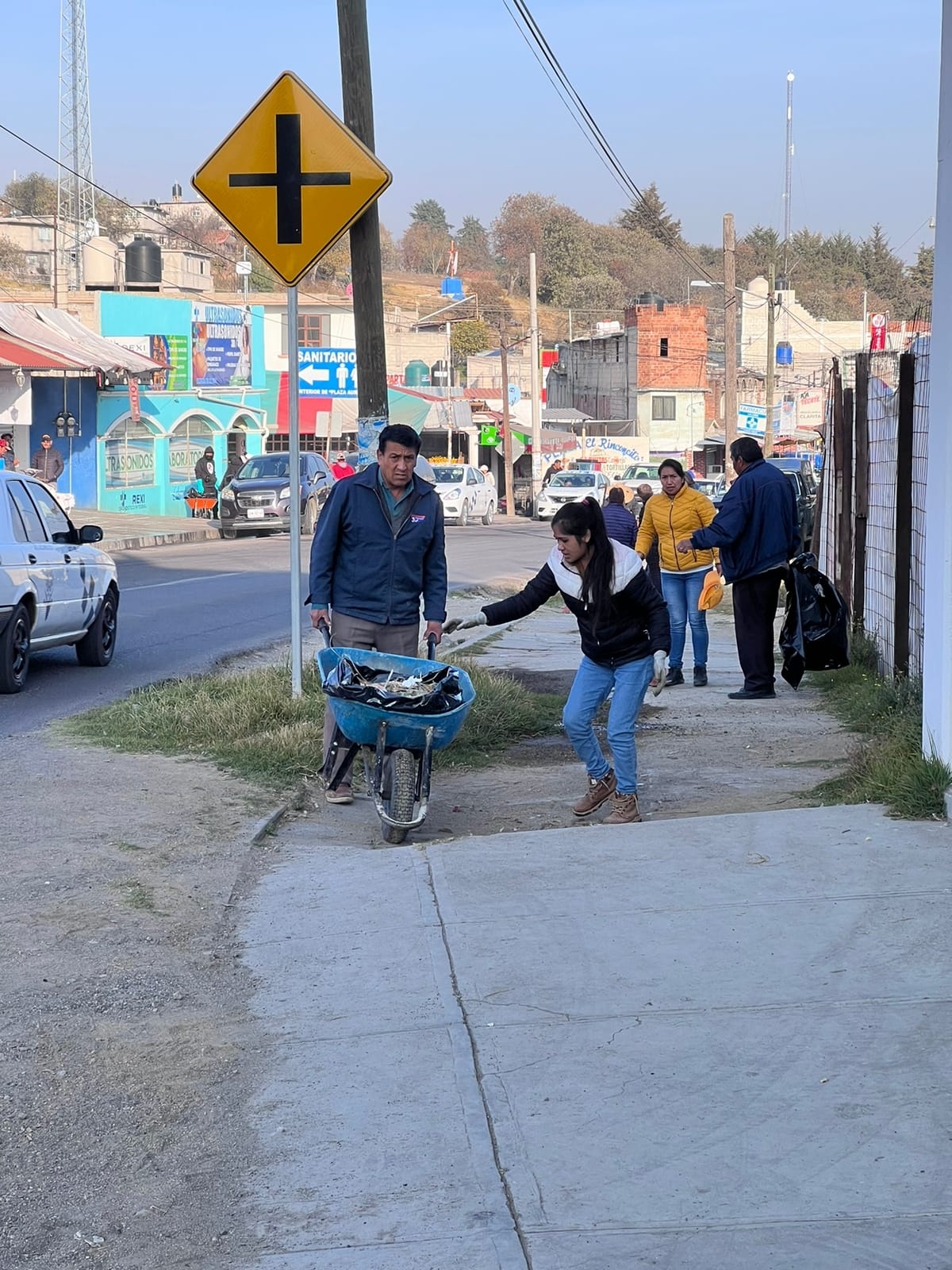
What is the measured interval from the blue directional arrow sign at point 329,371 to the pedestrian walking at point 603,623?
4048cm

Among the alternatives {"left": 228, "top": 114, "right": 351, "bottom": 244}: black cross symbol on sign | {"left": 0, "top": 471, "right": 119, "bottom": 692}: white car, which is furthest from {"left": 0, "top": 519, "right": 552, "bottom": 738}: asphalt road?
{"left": 228, "top": 114, "right": 351, "bottom": 244}: black cross symbol on sign

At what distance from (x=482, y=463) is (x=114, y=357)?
31355 mm

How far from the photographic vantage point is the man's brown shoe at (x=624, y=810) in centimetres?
733

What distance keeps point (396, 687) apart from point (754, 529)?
4866 mm

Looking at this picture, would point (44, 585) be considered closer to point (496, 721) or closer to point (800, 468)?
point (496, 721)

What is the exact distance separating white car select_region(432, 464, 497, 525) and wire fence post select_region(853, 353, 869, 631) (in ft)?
102

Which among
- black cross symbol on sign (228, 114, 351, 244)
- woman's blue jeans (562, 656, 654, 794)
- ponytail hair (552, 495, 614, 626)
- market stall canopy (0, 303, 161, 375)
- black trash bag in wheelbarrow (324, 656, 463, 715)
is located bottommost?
woman's blue jeans (562, 656, 654, 794)

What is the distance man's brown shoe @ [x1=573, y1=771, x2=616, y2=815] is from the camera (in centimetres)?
768

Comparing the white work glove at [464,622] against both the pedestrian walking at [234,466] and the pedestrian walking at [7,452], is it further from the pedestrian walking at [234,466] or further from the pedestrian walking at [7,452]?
the pedestrian walking at [234,466]

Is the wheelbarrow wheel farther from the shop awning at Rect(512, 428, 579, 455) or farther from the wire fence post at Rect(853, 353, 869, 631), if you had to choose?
the shop awning at Rect(512, 428, 579, 455)

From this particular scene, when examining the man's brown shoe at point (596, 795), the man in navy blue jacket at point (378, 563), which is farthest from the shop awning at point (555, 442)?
the man's brown shoe at point (596, 795)

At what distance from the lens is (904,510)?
1016cm

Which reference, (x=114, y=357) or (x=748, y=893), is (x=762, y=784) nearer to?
(x=748, y=893)

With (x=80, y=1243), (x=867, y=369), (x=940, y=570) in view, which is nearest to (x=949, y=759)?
(x=940, y=570)
